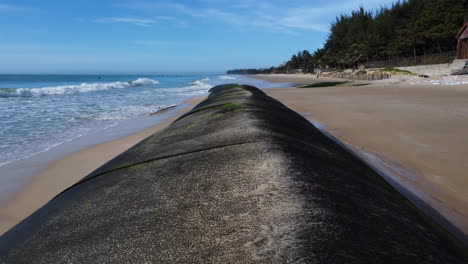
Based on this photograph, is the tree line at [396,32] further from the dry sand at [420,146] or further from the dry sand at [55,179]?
the dry sand at [55,179]

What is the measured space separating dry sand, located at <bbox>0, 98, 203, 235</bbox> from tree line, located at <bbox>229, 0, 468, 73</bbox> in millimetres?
37034

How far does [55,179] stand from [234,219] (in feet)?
12.7

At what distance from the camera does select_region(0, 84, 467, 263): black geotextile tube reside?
3.22 feet

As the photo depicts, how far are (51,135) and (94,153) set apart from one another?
262cm

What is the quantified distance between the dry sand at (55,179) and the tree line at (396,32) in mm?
37034

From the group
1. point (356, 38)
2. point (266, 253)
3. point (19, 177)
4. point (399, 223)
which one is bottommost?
point (19, 177)

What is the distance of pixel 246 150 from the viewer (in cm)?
199

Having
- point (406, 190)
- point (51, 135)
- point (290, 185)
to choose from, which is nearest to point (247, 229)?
point (290, 185)

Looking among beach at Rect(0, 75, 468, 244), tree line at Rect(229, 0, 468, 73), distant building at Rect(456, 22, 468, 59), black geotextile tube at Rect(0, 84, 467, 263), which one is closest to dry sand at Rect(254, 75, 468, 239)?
beach at Rect(0, 75, 468, 244)

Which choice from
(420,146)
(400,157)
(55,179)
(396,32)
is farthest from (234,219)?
(396,32)

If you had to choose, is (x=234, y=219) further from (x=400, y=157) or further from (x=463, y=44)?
(x=463, y=44)

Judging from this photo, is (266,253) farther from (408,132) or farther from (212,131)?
(408,132)

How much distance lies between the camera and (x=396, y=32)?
142 feet

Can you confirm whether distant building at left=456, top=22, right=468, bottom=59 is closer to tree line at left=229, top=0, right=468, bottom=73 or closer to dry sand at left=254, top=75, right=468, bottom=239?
tree line at left=229, top=0, right=468, bottom=73
